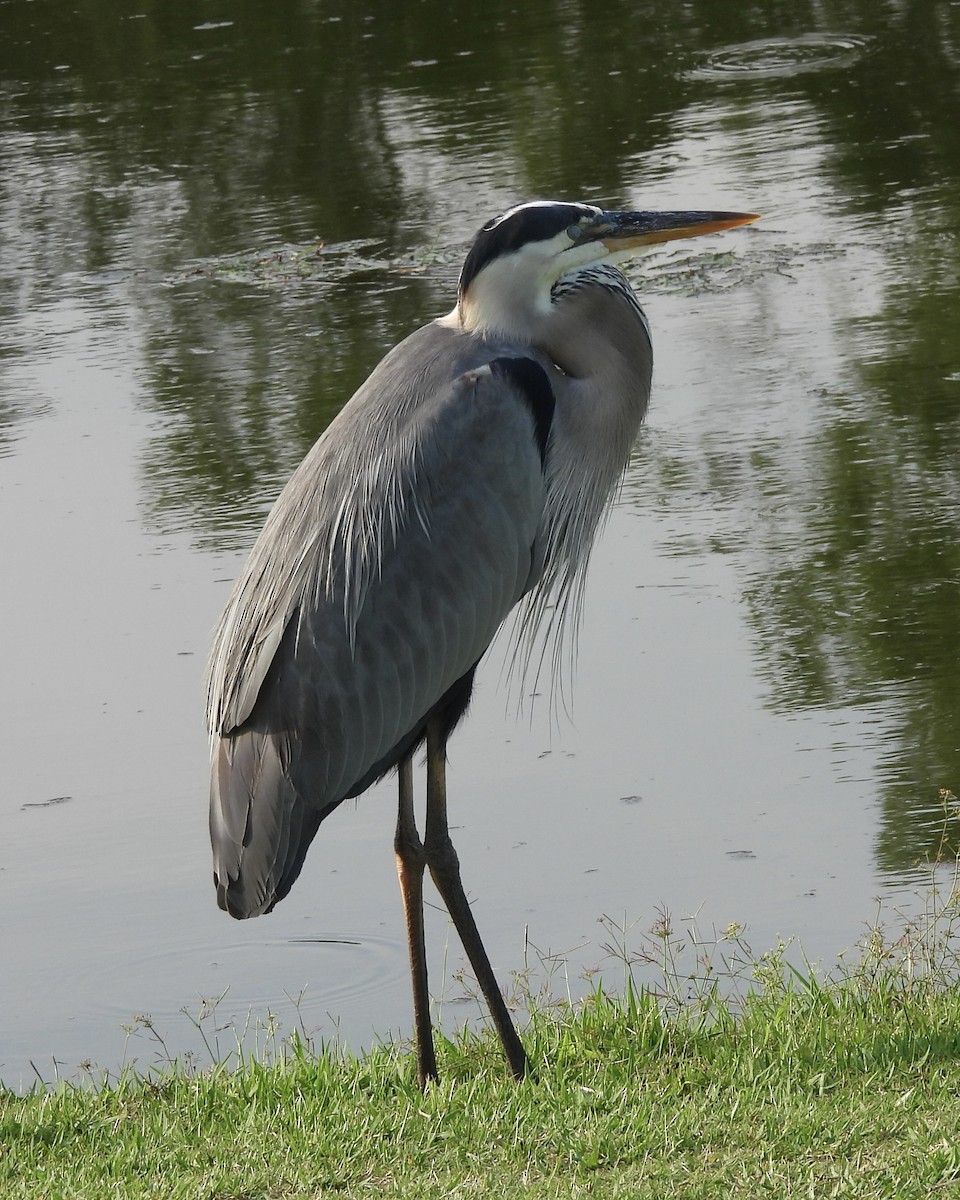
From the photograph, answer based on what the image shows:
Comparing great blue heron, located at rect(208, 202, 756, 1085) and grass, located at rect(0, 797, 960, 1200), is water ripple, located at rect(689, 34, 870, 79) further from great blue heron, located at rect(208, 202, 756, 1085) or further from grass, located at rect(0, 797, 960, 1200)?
grass, located at rect(0, 797, 960, 1200)

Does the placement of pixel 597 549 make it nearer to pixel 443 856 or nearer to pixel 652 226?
pixel 652 226

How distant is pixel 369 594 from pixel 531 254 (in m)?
0.88

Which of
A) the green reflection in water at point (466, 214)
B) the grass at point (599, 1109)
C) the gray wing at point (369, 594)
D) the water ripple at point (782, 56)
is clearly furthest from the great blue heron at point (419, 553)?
the water ripple at point (782, 56)

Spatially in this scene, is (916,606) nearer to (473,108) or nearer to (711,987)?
(711,987)

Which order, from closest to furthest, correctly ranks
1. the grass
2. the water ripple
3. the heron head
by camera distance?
the grass < the heron head < the water ripple

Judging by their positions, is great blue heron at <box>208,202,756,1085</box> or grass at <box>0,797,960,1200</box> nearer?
grass at <box>0,797,960,1200</box>

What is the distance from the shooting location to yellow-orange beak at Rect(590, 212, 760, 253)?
15.0ft

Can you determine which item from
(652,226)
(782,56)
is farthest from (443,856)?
(782,56)

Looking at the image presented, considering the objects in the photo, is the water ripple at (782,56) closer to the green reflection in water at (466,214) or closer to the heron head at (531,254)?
the green reflection in water at (466,214)

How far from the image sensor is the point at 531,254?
4430mm

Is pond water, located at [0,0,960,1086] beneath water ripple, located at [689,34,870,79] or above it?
beneath

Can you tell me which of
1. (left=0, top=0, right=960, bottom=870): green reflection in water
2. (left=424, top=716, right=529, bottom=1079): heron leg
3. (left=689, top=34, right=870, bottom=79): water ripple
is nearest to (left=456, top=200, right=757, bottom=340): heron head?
(left=424, top=716, right=529, bottom=1079): heron leg

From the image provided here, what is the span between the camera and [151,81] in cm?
1683

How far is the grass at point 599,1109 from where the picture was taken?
3.58 meters
